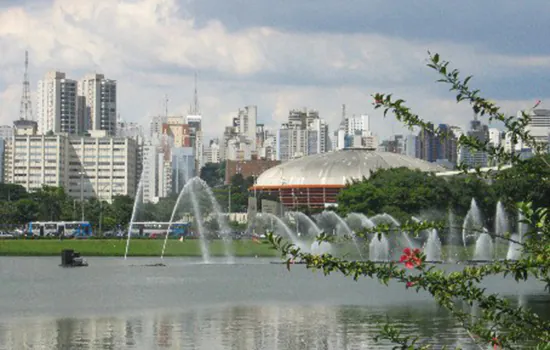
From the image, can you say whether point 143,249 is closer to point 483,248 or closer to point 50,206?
point 483,248

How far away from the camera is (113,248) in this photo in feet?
322

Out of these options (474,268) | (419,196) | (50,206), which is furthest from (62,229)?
(474,268)

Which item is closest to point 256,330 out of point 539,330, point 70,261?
point 539,330

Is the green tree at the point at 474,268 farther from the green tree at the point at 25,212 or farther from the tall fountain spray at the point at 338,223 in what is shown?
the green tree at the point at 25,212

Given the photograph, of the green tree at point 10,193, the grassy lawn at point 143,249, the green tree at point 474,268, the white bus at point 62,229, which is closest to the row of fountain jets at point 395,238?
the grassy lawn at point 143,249

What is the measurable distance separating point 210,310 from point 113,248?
58.9 m

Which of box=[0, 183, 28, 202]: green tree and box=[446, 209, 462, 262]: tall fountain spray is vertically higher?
box=[0, 183, 28, 202]: green tree

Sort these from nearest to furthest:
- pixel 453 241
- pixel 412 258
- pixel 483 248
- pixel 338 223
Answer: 1. pixel 412 258
2. pixel 483 248
3. pixel 453 241
4. pixel 338 223

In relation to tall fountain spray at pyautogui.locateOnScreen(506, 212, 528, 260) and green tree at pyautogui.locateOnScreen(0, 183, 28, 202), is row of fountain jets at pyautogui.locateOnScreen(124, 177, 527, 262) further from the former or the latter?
green tree at pyautogui.locateOnScreen(0, 183, 28, 202)

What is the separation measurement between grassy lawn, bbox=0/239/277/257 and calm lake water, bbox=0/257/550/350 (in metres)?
27.7

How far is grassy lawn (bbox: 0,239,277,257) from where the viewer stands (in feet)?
308

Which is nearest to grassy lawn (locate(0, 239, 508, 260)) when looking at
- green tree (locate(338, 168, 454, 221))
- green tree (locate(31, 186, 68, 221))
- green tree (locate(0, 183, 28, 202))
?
green tree (locate(338, 168, 454, 221))

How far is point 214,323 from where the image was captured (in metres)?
35.3

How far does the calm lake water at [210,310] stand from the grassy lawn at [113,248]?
1090 inches
